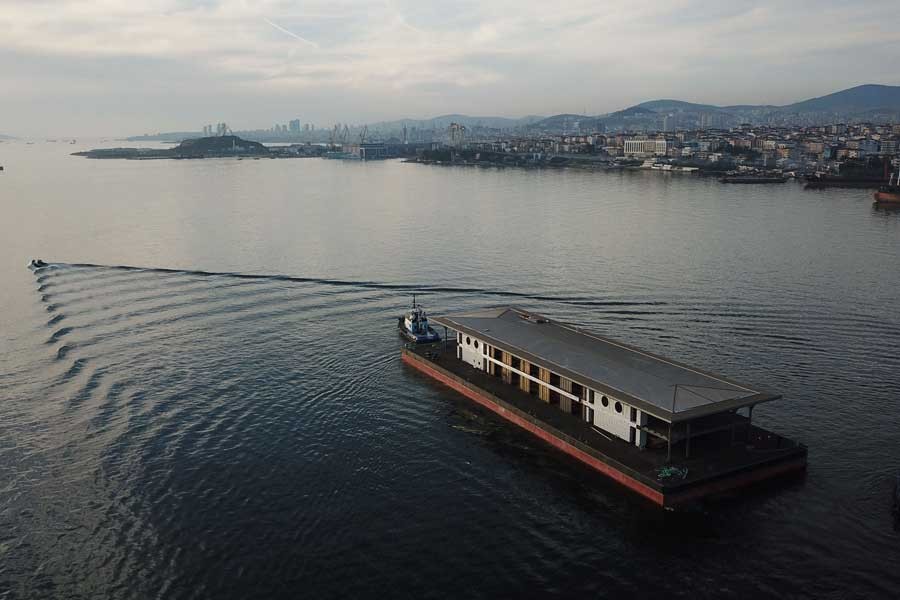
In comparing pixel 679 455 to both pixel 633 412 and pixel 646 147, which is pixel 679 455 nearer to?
pixel 633 412

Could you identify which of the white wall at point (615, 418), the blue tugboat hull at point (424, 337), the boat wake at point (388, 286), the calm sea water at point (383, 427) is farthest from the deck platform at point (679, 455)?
the boat wake at point (388, 286)

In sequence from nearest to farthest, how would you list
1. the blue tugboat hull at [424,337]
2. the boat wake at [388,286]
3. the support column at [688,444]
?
the support column at [688,444] → the blue tugboat hull at [424,337] → the boat wake at [388,286]

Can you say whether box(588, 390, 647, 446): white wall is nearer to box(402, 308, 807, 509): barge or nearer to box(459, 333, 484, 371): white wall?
box(402, 308, 807, 509): barge

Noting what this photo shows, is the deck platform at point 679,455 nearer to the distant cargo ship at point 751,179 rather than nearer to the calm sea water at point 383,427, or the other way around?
the calm sea water at point 383,427

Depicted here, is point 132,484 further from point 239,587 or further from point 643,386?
point 643,386

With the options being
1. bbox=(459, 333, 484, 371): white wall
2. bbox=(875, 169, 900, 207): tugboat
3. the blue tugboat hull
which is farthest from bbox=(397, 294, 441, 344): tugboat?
bbox=(875, 169, 900, 207): tugboat
